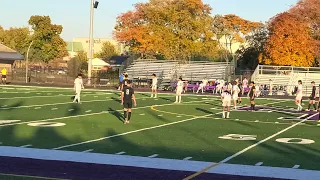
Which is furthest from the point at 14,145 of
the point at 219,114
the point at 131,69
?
the point at 131,69

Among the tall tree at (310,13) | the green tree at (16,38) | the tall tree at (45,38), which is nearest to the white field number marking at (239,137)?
the tall tree at (310,13)

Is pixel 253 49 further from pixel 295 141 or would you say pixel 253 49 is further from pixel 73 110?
pixel 295 141

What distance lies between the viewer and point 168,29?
63.9 meters

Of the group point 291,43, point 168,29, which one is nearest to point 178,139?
point 291,43

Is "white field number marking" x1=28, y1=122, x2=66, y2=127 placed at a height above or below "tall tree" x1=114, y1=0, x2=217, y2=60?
below

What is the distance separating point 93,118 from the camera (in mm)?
21094

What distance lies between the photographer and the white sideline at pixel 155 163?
1048 cm

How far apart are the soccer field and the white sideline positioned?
0.02 m

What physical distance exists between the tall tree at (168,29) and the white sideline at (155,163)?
166 ft

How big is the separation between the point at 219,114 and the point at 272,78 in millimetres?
31038

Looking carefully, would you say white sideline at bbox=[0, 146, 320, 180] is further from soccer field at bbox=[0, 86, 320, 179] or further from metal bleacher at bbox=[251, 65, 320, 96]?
metal bleacher at bbox=[251, 65, 320, 96]

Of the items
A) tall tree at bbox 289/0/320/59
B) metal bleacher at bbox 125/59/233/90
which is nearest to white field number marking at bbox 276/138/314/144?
metal bleacher at bbox 125/59/233/90

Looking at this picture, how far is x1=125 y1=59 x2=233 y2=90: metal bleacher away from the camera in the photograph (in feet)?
192

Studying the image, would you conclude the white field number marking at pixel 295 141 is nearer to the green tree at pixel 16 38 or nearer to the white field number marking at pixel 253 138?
the white field number marking at pixel 253 138
